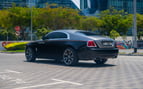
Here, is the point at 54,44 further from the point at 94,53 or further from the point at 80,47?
the point at 94,53

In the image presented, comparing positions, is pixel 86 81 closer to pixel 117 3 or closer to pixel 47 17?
pixel 47 17

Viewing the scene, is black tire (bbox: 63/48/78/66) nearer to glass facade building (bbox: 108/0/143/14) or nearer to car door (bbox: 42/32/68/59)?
car door (bbox: 42/32/68/59)

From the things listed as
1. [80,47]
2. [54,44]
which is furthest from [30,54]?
[80,47]

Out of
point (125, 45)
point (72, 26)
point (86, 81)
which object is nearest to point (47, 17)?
point (72, 26)

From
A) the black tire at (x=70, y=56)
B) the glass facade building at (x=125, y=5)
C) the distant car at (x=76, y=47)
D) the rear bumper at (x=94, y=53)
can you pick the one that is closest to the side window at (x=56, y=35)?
the distant car at (x=76, y=47)

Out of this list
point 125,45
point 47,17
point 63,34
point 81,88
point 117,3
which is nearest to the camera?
point 81,88

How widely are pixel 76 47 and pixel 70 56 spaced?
0.53 meters

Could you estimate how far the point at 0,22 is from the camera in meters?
61.6

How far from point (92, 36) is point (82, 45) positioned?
0.76m

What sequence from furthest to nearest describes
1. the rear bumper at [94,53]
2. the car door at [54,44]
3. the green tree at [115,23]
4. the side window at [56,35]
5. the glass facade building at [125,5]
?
1. the glass facade building at [125,5]
2. the green tree at [115,23]
3. the side window at [56,35]
4. the car door at [54,44]
5. the rear bumper at [94,53]

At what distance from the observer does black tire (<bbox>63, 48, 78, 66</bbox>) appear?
457 inches

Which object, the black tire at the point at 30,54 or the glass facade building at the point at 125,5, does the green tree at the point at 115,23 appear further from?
the black tire at the point at 30,54

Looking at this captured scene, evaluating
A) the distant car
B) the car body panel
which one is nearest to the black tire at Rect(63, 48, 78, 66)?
the distant car

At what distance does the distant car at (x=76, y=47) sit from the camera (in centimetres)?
1132
